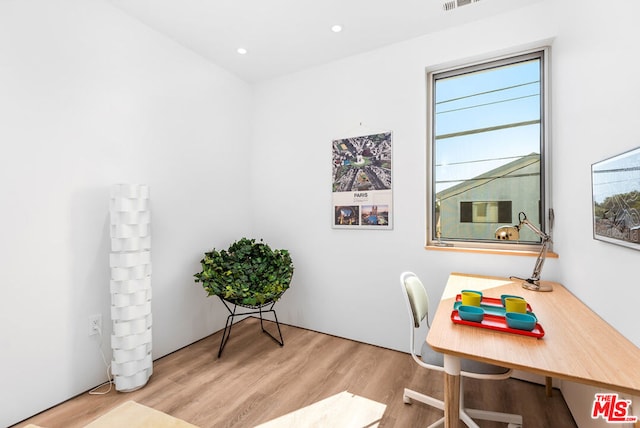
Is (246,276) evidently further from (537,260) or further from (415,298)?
(537,260)

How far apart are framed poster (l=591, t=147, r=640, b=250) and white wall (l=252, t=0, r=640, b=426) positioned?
63 millimetres

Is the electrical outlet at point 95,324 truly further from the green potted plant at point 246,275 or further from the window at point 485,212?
the window at point 485,212

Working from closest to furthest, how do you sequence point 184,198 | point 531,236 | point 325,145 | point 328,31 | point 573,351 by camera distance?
point 573,351, point 531,236, point 328,31, point 184,198, point 325,145

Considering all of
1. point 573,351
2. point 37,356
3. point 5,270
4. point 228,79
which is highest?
point 228,79

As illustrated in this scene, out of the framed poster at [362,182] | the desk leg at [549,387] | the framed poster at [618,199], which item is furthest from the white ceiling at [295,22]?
the desk leg at [549,387]

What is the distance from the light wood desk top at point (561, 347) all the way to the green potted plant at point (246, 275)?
1.42 metres

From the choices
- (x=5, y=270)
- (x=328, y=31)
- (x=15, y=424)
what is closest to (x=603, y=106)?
(x=328, y=31)

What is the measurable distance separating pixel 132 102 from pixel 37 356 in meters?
1.82

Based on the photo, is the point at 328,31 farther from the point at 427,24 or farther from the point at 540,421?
the point at 540,421

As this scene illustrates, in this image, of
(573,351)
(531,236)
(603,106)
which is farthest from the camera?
(531,236)

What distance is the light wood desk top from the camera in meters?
0.97

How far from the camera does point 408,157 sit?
8.55 feet

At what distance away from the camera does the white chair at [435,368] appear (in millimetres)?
1437

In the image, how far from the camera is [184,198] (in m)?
2.74
